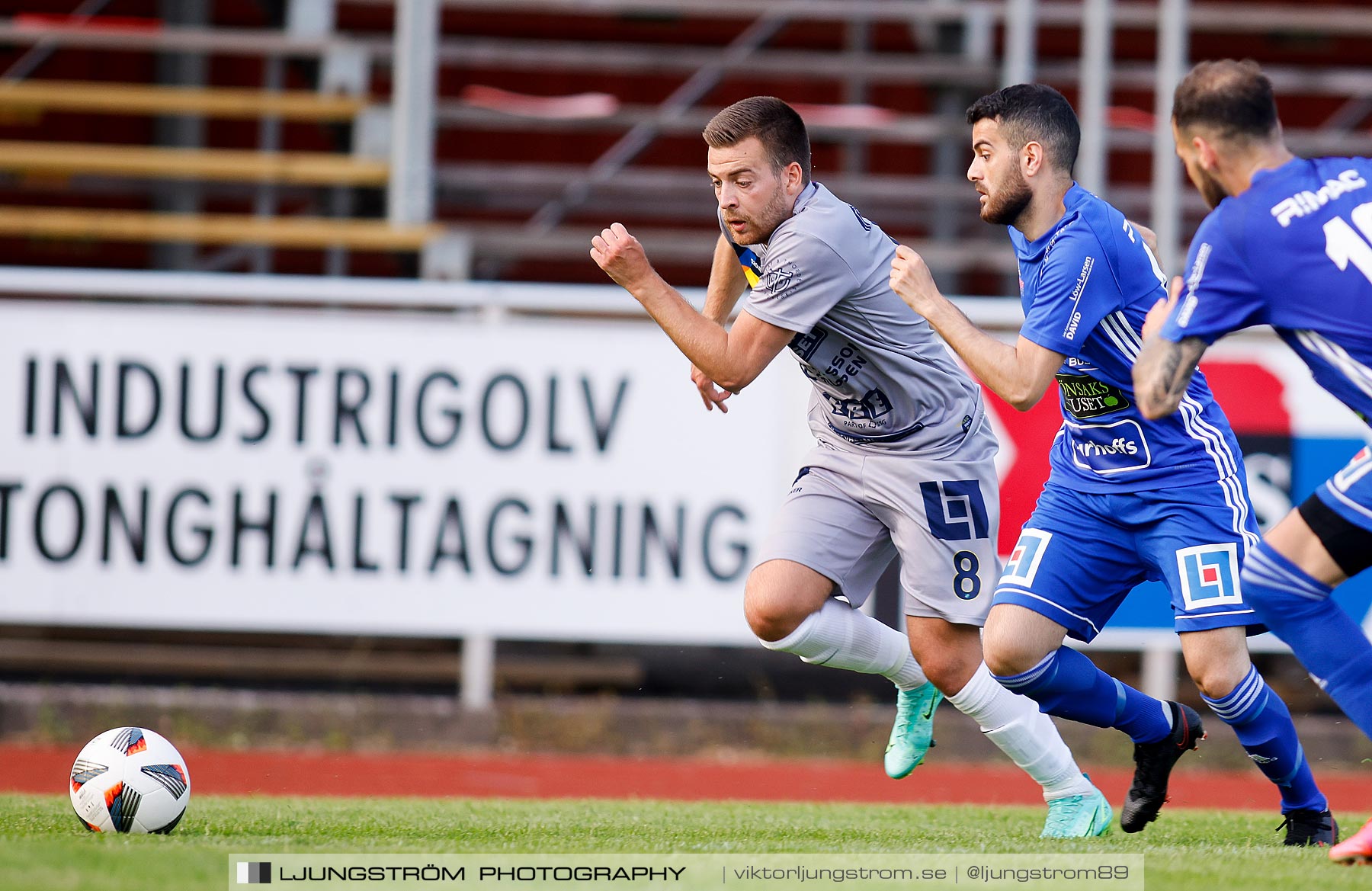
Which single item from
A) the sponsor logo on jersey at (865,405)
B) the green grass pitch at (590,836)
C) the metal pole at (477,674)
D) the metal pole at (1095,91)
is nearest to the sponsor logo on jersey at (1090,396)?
the sponsor logo on jersey at (865,405)

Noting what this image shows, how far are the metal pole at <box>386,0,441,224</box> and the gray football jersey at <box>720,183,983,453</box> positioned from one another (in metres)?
5.38

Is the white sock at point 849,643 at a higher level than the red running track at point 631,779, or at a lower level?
higher

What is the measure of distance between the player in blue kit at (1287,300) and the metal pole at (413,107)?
673 centimetres

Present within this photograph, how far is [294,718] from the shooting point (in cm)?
827

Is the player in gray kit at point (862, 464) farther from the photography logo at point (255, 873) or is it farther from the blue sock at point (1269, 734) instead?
the photography logo at point (255, 873)

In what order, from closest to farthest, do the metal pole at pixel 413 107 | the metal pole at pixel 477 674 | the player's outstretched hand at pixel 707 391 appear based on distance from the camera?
1. the player's outstretched hand at pixel 707 391
2. the metal pole at pixel 477 674
3. the metal pole at pixel 413 107

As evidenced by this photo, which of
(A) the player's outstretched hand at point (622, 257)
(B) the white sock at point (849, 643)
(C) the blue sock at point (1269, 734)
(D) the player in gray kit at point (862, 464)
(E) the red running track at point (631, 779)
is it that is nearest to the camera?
(A) the player's outstretched hand at point (622, 257)

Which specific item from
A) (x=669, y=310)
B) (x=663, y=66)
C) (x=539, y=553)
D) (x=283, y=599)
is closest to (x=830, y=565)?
(x=669, y=310)

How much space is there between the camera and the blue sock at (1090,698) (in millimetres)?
4762

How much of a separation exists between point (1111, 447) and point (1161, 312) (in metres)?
0.70

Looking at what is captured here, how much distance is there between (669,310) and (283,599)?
165 inches

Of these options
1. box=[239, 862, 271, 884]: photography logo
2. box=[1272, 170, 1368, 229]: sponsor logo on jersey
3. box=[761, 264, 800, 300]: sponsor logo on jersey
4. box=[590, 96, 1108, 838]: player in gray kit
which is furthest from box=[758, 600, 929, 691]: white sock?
box=[1272, 170, 1368, 229]: sponsor logo on jersey

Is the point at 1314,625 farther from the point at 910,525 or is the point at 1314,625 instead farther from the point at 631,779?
the point at 631,779

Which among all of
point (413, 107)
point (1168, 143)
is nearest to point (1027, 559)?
point (1168, 143)
